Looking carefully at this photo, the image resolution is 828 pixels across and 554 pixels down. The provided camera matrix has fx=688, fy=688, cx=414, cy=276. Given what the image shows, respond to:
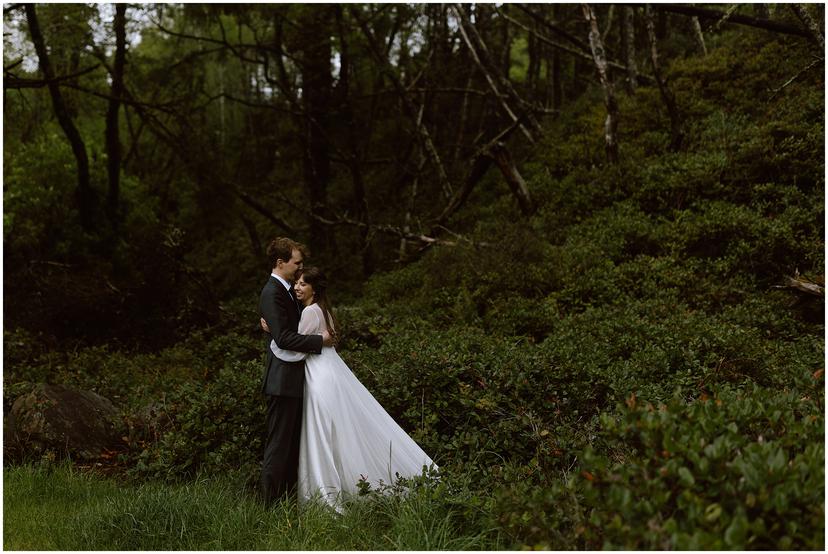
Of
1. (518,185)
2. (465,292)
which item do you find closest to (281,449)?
(465,292)

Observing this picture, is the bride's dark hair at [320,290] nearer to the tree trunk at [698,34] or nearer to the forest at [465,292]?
the forest at [465,292]

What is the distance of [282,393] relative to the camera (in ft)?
18.8

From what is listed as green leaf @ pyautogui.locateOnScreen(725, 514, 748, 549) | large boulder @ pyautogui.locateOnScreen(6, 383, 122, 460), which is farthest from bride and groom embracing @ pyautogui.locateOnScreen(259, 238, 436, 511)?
green leaf @ pyautogui.locateOnScreen(725, 514, 748, 549)

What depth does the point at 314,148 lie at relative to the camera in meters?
18.8

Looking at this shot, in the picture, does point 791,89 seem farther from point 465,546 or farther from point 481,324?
point 465,546

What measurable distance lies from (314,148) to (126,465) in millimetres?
12772

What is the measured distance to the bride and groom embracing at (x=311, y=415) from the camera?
5.74m

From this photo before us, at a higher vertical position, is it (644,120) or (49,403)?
(644,120)

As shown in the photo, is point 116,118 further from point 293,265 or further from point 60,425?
point 293,265

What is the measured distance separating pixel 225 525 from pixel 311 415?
3.95ft

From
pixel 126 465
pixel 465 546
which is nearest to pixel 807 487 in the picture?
pixel 465 546

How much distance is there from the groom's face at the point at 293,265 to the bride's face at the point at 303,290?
7 cm

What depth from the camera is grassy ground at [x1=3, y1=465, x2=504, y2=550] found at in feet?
15.0

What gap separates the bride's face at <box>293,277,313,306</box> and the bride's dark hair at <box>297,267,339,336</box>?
0.03 metres
